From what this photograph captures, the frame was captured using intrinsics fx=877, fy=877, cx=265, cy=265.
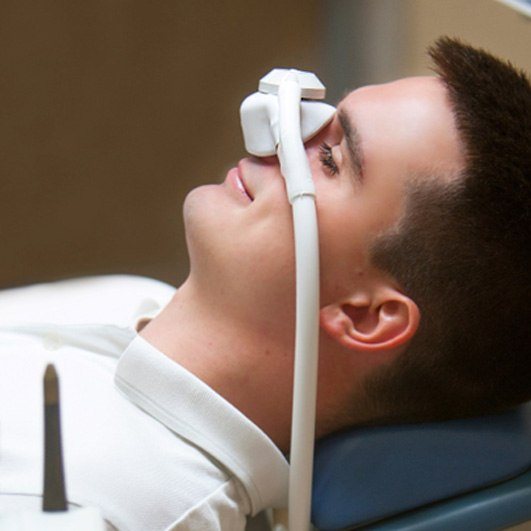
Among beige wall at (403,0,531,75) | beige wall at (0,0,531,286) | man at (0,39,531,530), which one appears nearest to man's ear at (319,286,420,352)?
man at (0,39,531,530)

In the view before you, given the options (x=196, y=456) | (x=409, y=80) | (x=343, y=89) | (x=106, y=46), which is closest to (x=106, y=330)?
(x=196, y=456)

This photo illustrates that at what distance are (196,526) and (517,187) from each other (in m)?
0.52

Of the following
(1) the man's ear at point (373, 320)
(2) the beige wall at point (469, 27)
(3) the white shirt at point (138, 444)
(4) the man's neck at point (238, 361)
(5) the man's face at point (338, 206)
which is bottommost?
→ (3) the white shirt at point (138, 444)

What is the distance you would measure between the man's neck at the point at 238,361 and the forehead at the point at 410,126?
10.2 inches

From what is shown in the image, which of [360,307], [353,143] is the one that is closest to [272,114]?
[353,143]

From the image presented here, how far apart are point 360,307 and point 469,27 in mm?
640

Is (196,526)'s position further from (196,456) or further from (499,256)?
(499,256)

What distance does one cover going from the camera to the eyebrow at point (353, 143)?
1043 millimetres

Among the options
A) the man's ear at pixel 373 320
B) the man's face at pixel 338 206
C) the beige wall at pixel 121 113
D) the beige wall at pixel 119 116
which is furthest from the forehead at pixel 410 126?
the beige wall at pixel 119 116

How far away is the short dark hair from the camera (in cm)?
99

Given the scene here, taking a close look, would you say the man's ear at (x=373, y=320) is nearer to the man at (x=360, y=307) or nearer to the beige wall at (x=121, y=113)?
the man at (x=360, y=307)

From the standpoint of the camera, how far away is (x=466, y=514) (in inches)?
40.5

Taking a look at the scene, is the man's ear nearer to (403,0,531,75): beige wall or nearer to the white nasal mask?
the white nasal mask

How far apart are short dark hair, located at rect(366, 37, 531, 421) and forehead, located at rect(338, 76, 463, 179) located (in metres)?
0.02
